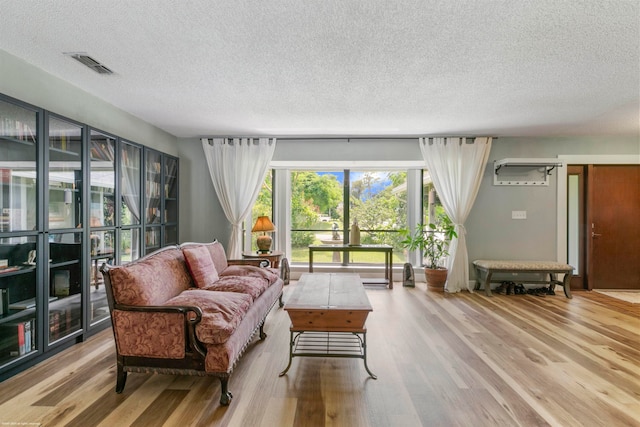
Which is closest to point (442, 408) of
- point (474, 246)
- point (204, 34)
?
point (204, 34)

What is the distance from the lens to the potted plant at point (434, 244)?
4711 millimetres

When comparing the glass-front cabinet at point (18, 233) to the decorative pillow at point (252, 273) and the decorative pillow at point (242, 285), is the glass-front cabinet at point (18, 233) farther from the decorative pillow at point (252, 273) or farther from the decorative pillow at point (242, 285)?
the decorative pillow at point (252, 273)

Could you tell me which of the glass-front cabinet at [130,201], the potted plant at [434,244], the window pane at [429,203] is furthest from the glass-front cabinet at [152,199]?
the window pane at [429,203]

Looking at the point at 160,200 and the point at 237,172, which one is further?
the point at 237,172

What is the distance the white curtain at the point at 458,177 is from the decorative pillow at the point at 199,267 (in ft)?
11.6

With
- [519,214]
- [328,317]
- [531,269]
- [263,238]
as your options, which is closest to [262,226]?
[263,238]

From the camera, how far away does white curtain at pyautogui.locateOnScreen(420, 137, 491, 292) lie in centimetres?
471

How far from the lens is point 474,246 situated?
489cm

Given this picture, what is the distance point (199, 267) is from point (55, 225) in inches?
47.2

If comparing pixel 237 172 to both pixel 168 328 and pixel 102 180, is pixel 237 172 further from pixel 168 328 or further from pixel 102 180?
pixel 168 328

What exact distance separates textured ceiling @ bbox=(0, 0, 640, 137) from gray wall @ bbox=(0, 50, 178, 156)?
10 cm

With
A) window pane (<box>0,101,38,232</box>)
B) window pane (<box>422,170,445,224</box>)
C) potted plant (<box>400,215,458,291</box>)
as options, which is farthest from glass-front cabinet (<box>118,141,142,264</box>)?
window pane (<box>422,170,445,224</box>)

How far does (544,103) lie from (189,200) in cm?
503

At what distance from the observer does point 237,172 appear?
487cm
